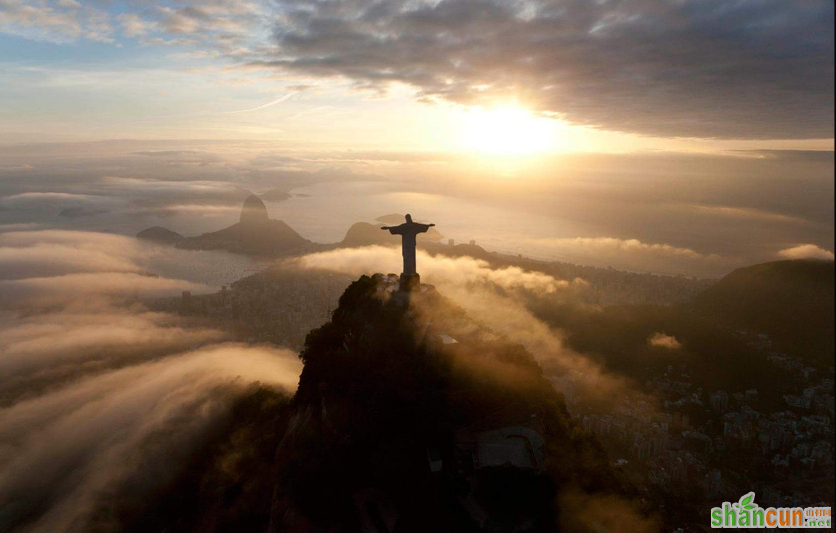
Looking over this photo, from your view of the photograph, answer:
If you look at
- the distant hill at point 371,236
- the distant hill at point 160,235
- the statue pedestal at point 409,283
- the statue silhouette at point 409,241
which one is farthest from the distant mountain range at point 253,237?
the statue pedestal at point 409,283

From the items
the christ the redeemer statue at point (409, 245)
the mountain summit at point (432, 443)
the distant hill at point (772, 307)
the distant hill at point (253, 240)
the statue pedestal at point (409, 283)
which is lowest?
the distant hill at point (772, 307)

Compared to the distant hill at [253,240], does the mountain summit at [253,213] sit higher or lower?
higher

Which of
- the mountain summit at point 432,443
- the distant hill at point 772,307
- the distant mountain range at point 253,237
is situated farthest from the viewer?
the distant mountain range at point 253,237

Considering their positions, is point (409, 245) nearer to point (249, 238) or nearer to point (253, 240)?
point (253, 240)

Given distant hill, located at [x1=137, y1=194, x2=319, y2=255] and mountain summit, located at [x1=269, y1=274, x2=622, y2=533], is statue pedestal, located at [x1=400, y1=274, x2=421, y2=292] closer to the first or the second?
mountain summit, located at [x1=269, y1=274, x2=622, y2=533]

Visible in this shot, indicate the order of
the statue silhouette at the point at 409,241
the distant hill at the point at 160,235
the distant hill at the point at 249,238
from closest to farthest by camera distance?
1. the statue silhouette at the point at 409,241
2. the distant hill at the point at 249,238
3. the distant hill at the point at 160,235

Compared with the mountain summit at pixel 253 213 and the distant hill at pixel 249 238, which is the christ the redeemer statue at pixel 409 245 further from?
the mountain summit at pixel 253 213

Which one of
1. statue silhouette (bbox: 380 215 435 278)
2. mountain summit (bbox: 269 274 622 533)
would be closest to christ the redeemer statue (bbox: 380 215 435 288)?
statue silhouette (bbox: 380 215 435 278)

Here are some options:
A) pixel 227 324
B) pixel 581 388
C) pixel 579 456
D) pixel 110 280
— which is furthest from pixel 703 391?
pixel 110 280
